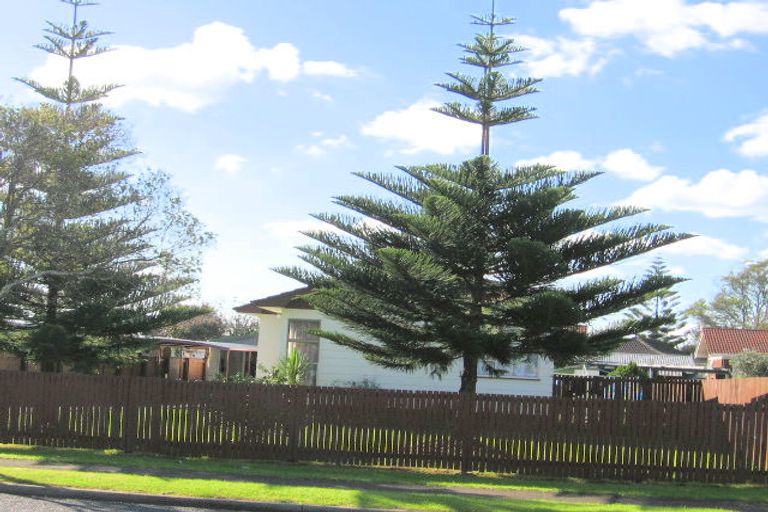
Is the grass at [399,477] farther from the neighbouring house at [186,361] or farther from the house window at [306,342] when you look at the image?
the house window at [306,342]

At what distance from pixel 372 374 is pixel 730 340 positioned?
4095 cm

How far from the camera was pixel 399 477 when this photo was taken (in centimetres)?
1221

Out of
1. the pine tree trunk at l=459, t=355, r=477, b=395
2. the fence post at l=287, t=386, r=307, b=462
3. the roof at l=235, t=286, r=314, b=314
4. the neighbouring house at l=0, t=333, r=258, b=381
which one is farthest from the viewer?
the neighbouring house at l=0, t=333, r=258, b=381

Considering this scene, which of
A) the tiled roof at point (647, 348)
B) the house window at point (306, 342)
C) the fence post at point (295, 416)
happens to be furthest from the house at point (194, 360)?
the tiled roof at point (647, 348)

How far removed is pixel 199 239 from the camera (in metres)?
16.5

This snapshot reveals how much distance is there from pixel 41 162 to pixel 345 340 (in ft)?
20.9

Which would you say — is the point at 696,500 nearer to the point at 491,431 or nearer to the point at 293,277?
the point at 491,431

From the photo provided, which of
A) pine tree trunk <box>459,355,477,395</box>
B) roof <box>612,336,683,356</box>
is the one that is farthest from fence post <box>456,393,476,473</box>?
roof <box>612,336,683,356</box>

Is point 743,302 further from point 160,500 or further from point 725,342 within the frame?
point 160,500

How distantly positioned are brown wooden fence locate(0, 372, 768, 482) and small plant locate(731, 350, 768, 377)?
15.5 metres

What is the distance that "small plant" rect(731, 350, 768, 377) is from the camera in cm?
2675

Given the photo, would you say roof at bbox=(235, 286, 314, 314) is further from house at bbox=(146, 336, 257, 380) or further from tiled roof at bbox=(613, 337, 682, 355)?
tiled roof at bbox=(613, 337, 682, 355)

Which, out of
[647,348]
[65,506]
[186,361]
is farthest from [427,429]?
[647,348]

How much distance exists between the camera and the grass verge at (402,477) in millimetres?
11562
